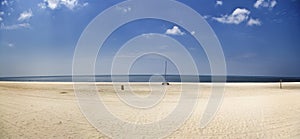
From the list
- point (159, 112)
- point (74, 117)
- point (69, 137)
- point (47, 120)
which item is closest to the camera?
point (69, 137)

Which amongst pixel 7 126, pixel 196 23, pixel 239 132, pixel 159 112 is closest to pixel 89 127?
pixel 7 126

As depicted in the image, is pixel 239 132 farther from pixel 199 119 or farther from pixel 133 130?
pixel 133 130

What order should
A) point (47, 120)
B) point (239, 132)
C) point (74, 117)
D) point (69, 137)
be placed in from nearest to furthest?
point (69, 137) → point (239, 132) → point (47, 120) → point (74, 117)

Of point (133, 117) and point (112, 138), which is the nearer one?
point (112, 138)

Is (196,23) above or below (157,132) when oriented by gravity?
above

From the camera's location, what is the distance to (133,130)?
8859 mm

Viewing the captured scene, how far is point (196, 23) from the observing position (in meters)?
11.2

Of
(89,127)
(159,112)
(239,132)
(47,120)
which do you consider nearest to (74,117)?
(47,120)

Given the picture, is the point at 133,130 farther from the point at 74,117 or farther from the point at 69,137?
the point at 74,117

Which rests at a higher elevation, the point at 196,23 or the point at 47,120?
the point at 196,23

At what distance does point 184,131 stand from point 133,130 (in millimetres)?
1804

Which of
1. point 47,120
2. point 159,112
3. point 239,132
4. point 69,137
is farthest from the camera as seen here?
point 159,112

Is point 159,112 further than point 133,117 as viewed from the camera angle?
Yes

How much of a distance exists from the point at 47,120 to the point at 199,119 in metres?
6.35
